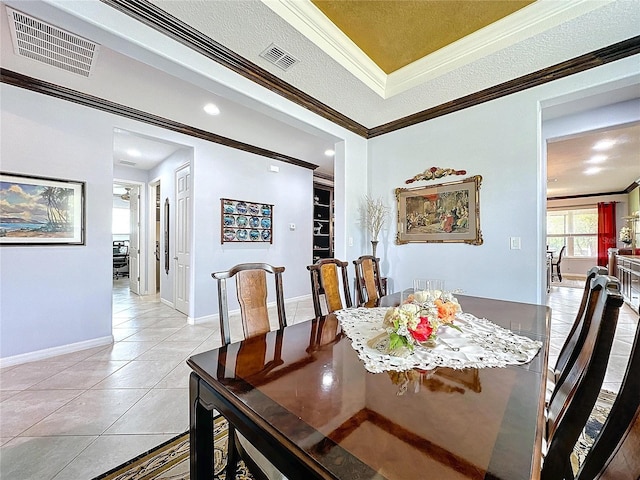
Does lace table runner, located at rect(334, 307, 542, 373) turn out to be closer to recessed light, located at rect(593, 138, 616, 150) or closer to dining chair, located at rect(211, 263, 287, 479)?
dining chair, located at rect(211, 263, 287, 479)

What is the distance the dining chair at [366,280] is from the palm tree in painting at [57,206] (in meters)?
3.07

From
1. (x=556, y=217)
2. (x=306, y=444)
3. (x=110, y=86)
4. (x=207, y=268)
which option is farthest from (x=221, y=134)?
(x=556, y=217)

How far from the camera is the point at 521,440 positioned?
2.16 ft

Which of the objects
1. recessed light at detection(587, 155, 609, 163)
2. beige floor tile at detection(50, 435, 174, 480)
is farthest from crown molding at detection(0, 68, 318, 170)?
recessed light at detection(587, 155, 609, 163)

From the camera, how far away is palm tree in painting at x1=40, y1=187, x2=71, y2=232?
295 centimetres

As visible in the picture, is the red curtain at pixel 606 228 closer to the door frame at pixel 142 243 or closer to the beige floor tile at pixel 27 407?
the beige floor tile at pixel 27 407

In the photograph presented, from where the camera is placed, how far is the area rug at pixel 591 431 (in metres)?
1.53

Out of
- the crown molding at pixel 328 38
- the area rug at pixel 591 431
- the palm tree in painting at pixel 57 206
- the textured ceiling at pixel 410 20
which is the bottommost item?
the area rug at pixel 591 431

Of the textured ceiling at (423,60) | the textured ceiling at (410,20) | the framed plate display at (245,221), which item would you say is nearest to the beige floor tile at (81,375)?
the framed plate display at (245,221)

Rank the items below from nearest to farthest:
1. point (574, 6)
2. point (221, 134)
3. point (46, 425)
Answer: point (46, 425) → point (574, 6) → point (221, 134)

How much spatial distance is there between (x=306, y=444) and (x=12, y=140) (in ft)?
12.5

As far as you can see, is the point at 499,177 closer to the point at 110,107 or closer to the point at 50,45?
the point at 50,45

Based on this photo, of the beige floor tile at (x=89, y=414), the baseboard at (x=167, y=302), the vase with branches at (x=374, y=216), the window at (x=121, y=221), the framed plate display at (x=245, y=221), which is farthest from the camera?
the window at (x=121, y=221)

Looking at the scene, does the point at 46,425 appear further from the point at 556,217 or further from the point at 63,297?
the point at 556,217
